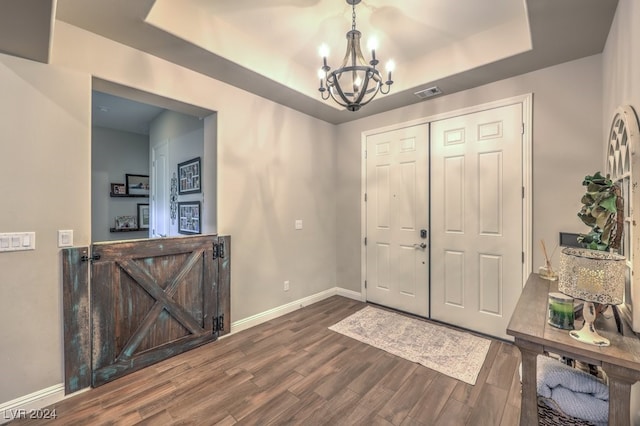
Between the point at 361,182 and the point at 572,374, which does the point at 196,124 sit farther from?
the point at 572,374

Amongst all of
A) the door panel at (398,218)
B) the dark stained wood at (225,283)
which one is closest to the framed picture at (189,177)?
the dark stained wood at (225,283)

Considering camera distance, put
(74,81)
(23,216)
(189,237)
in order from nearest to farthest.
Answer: (23,216)
(74,81)
(189,237)

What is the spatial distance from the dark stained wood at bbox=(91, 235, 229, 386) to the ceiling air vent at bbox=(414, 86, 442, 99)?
273 cm

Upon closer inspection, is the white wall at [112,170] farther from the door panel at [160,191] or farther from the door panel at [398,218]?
the door panel at [398,218]

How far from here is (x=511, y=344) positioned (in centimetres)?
275

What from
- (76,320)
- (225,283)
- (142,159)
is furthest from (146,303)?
(142,159)

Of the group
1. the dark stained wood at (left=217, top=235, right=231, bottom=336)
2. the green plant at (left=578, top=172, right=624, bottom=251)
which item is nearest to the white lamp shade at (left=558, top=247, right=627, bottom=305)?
the green plant at (left=578, top=172, right=624, bottom=251)

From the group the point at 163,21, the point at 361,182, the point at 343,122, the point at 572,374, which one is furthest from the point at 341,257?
the point at 163,21

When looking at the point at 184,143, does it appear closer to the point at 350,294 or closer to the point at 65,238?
the point at 65,238

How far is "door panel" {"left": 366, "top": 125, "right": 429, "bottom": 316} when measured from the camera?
3.39 meters

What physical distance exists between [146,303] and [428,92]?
353cm

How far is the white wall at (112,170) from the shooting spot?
507 cm

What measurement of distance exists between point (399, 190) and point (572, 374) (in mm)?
2504

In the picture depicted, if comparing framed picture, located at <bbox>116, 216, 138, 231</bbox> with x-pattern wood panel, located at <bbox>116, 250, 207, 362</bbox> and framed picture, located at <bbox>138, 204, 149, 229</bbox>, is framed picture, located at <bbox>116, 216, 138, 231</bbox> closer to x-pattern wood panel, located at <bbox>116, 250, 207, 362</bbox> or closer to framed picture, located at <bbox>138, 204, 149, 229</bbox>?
framed picture, located at <bbox>138, 204, 149, 229</bbox>
